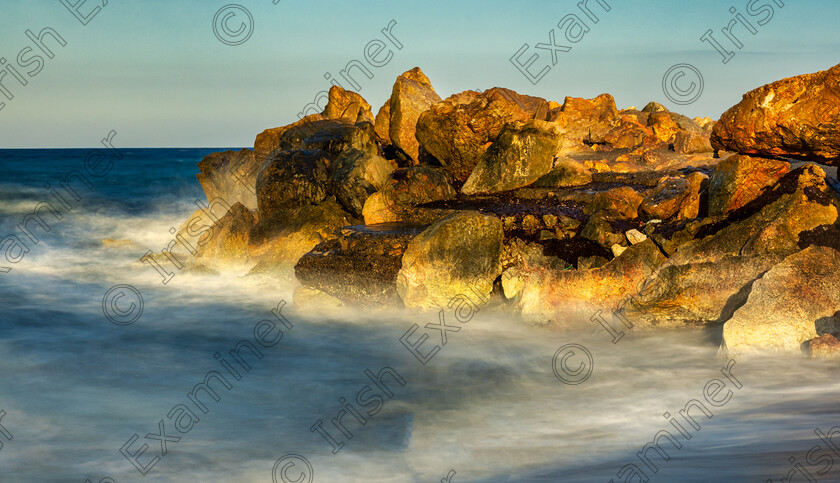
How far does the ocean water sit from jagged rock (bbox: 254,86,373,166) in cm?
617

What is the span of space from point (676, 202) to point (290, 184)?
8.38 metres

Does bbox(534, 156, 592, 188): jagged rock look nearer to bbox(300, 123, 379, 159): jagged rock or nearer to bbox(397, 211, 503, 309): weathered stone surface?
bbox(397, 211, 503, 309): weathered stone surface

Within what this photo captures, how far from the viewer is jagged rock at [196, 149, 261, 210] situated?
20.5 metres

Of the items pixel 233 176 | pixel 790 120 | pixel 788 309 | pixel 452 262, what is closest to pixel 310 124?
pixel 233 176

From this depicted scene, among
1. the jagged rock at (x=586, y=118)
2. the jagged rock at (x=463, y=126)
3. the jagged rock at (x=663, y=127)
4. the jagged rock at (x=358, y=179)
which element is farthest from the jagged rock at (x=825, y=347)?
the jagged rock at (x=663, y=127)

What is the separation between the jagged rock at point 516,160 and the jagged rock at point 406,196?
36.1 inches

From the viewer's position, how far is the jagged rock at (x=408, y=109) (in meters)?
17.0

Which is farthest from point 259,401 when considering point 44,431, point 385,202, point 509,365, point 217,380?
point 385,202

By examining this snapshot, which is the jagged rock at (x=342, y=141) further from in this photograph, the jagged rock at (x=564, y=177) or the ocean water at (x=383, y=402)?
the jagged rock at (x=564, y=177)

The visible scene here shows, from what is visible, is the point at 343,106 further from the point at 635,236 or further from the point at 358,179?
the point at 635,236

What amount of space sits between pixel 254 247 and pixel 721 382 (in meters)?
10.7

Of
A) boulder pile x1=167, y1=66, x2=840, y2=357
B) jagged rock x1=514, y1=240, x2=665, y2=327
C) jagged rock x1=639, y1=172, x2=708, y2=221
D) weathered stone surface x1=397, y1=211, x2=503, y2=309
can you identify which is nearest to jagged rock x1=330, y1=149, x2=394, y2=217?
boulder pile x1=167, y1=66, x2=840, y2=357

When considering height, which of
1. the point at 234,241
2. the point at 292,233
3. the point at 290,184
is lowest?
the point at 292,233

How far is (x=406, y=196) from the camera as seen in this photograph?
14.0 metres
